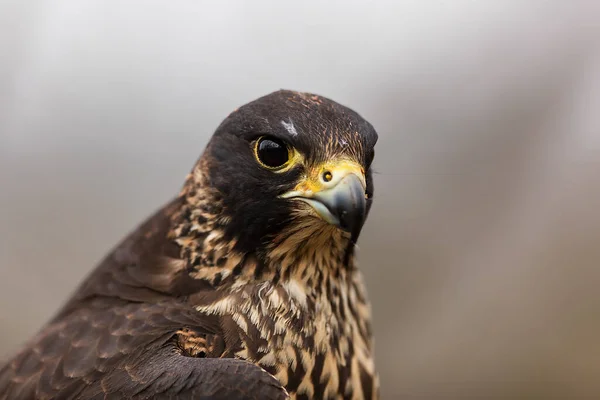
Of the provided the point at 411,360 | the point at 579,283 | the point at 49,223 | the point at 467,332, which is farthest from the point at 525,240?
the point at 49,223

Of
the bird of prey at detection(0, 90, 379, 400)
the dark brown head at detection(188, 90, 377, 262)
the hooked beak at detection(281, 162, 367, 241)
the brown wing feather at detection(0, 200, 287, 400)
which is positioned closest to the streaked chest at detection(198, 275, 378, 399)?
the bird of prey at detection(0, 90, 379, 400)

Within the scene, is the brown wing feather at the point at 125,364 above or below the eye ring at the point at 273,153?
below

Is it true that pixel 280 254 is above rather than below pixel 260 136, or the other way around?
below

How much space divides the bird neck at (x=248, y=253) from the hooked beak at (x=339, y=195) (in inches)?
6.5

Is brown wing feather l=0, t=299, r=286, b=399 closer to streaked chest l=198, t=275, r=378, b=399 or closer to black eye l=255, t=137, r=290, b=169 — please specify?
streaked chest l=198, t=275, r=378, b=399

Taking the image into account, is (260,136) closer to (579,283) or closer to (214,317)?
(214,317)

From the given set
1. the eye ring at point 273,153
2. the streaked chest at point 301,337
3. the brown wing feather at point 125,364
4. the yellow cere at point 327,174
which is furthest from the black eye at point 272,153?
the brown wing feather at point 125,364

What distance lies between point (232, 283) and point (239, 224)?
255 millimetres

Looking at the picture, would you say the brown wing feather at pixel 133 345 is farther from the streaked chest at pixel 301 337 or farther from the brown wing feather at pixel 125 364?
the streaked chest at pixel 301 337

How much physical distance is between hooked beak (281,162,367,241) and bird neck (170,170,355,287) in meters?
0.16

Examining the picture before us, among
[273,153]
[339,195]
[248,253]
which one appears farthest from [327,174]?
[248,253]

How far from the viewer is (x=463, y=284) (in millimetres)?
7562

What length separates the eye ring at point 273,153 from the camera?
7.93ft

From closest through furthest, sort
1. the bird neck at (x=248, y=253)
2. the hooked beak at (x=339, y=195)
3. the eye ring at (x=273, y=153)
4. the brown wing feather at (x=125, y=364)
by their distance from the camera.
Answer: the brown wing feather at (x=125, y=364)
the hooked beak at (x=339, y=195)
the eye ring at (x=273, y=153)
the bird neck at (x=248, y=253)
